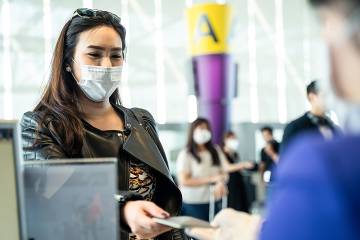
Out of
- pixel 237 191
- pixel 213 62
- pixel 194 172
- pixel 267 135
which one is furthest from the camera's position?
pixel 213 62

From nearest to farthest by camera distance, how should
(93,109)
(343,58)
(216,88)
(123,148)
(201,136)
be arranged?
(343,58) < (123,148) < (93,109) < (201,136) < (216,88)

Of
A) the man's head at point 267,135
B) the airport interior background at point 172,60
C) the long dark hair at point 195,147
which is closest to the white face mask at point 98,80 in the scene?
the long dark hair at point 195,147

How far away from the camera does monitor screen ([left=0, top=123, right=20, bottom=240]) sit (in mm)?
999

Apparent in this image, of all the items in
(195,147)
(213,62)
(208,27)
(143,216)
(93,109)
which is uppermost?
(208,27)

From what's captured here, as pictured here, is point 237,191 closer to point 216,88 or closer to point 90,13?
point 216,88

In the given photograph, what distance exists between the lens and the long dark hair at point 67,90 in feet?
4.79

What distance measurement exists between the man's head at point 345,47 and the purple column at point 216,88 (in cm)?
855

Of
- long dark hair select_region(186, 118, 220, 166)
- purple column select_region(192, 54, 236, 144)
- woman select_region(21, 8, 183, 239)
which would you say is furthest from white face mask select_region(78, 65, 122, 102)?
purple column select_region(192, 54, 236, 144)

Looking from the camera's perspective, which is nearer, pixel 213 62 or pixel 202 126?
pixel 202 126

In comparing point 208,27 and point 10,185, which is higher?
point 208,27

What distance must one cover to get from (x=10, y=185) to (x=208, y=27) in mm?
8121

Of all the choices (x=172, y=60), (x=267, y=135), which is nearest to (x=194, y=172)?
(x=267, y=135)

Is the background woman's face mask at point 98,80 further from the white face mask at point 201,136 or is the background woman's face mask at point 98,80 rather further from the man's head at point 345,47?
the white face mask at point 201,136

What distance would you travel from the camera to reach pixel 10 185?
1015 mm
